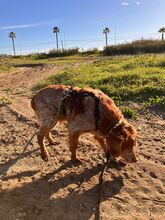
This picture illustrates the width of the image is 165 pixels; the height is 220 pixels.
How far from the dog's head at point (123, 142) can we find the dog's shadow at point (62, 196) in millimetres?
474

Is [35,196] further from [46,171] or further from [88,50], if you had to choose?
[88,50]

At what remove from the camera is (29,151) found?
23.5ft

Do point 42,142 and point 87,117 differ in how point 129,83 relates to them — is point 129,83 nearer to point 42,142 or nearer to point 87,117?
point 42,142

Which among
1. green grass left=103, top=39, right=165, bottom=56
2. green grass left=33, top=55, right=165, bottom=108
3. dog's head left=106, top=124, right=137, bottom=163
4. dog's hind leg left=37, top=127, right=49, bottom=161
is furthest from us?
green grass left=103, top=39, right=165, bottom=56

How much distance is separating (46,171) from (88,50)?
39.7 metres

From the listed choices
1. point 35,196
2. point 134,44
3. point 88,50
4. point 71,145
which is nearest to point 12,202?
point 35,196

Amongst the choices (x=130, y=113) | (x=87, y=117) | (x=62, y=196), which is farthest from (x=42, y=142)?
(x=130, y=113)

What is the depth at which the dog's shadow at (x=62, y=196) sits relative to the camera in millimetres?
4926

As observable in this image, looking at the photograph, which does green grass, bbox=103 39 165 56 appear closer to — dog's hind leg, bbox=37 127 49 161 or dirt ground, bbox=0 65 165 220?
dirt ground, bbox=0 65 165 220

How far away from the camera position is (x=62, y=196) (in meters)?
5.32

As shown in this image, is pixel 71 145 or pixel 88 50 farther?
pixel 88 50

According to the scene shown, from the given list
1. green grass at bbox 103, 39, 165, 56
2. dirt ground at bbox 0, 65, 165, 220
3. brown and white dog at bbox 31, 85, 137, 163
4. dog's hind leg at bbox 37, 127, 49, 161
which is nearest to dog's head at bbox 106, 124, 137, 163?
brown and white dog at bbox 31, 85, 137, 163

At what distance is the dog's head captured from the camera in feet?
18.0

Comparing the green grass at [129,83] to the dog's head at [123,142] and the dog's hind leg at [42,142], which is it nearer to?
the dog's hind leg at [42,142]
